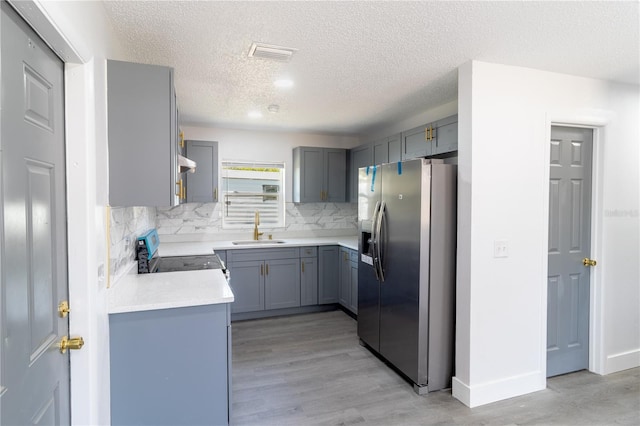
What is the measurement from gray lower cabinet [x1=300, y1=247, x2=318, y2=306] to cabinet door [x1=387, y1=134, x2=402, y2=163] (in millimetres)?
1509

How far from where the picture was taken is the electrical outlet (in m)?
2.49

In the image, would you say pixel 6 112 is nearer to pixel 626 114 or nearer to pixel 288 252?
pixel 288 252

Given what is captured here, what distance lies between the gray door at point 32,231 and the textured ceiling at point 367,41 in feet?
2.60

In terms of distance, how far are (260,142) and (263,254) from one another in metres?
1.61

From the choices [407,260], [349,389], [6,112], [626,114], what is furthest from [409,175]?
[6,112]

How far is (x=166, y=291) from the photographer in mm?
2062

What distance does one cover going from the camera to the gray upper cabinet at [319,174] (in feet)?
15.6

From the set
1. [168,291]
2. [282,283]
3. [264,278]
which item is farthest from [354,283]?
[168,291]

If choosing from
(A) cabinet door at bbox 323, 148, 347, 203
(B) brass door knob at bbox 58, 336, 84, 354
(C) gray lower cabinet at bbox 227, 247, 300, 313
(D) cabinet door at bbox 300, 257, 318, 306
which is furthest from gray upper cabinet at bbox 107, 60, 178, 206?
(A) cabinet door at bbox 323, 148, 347, 203

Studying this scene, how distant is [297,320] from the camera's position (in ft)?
13.9

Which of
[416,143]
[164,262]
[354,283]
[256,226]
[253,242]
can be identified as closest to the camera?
[164,262]

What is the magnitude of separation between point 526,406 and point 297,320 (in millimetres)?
2494

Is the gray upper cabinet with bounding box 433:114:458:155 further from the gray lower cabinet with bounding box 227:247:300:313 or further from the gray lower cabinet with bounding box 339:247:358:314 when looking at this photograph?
the gray lower cabinet with bounding box 227:247:300:313

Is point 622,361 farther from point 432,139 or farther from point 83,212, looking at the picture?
point 83,212
